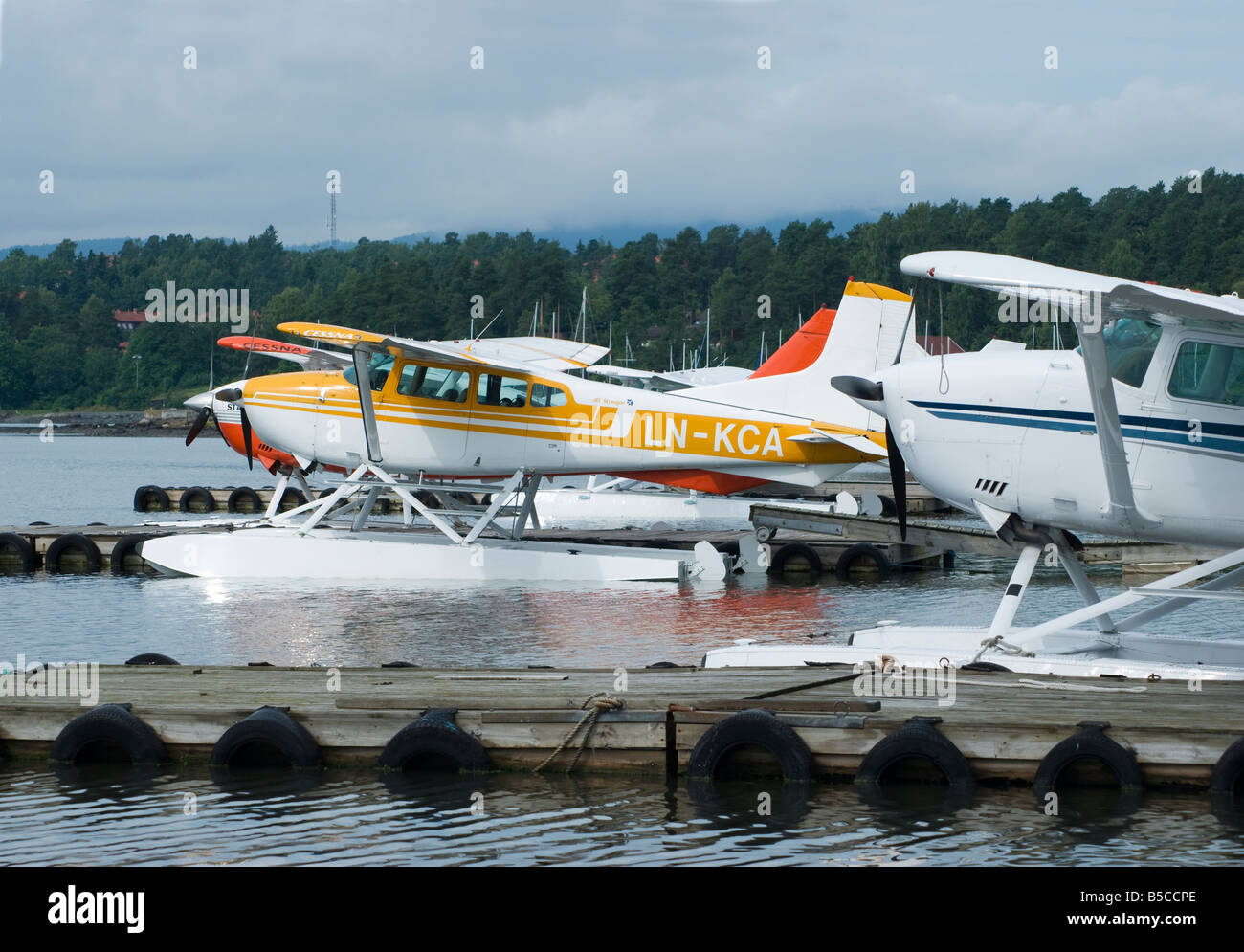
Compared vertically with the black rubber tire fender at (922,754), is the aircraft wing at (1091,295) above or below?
above

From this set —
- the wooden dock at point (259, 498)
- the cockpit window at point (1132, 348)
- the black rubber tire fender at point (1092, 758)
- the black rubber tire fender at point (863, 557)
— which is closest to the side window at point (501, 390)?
the black rubber tire fender at point (863, 557)

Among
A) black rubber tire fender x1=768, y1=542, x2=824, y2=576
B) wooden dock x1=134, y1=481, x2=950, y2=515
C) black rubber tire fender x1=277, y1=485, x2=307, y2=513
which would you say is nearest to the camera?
black rubber tire fender x1=768, y1=542, x2=824, y2=576

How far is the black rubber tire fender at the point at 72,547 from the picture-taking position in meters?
19.9

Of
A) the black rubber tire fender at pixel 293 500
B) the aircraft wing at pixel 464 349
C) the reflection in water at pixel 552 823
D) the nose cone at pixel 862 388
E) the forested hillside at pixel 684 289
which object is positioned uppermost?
the forested hillside at pixel 684 289

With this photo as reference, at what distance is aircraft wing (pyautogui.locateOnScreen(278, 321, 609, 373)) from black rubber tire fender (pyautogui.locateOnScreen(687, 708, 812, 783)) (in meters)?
8.84

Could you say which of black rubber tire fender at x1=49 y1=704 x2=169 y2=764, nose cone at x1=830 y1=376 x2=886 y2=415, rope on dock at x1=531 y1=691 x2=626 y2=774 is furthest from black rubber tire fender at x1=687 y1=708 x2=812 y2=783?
black rubber tire fender at x1=49 y1=704 x2=169 y2=764

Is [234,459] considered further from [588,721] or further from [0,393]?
[0,393]

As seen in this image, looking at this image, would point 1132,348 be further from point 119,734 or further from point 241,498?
point 241,498

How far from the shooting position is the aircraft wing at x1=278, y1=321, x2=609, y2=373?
1641 centimetres

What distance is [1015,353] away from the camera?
9.45 m

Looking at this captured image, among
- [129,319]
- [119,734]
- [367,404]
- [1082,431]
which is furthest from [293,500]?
[129,319]

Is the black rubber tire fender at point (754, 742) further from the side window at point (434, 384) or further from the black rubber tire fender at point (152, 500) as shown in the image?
the black rubber tire fender at point (152, 500)

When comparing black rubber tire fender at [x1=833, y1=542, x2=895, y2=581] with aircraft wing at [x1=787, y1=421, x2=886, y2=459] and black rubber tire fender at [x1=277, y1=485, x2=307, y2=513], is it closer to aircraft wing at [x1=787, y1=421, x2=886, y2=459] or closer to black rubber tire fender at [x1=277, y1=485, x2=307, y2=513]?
aircraft wing at [x1=787, y1=421, x2=886, y2=459]

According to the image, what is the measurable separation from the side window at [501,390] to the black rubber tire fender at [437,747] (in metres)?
9.78
